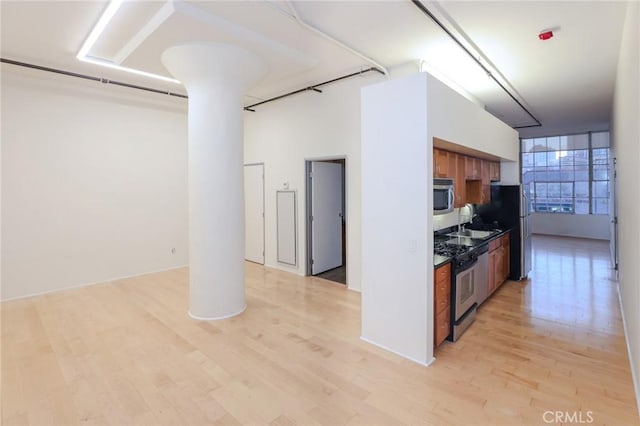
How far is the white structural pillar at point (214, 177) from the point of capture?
3855 mm

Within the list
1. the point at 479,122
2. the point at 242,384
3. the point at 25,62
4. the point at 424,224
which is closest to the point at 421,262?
the point at 424,224

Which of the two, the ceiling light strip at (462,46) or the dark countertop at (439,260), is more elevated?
the ceiling light strip at (462,46)

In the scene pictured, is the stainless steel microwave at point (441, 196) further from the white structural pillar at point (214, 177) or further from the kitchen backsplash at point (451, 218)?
the white structural pillar at point (214, 177)

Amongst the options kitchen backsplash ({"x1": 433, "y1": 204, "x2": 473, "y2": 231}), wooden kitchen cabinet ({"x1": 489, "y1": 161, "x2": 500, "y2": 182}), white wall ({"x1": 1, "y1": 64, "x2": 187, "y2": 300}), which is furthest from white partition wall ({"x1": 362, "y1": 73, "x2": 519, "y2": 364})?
white wall ({"x1": 1, "y1": 64, "x2": 187, "y2": 300})

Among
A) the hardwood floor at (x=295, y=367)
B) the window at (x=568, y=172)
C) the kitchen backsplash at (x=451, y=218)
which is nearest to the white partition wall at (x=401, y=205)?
the hardwood floor at (x=295, y=367)

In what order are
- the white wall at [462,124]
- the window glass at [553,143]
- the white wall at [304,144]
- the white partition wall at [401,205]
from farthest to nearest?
the window glass at [553,143] < the white wall at [304,144] < the white wall at [462,124] < the white partition wall at [401,205]

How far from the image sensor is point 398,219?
302 cm

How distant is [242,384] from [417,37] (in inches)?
152

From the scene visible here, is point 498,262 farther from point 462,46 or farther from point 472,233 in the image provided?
point 462,46

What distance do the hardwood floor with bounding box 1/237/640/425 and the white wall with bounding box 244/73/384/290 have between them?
1.42 meters

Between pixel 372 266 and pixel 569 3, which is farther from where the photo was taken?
pixel 372 266

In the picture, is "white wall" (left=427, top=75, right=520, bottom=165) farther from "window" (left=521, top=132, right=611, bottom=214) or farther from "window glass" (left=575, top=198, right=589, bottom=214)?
"window glass" (left=575, top=198, right=589, bottom=214)

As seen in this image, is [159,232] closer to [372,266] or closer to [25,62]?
[25,62]

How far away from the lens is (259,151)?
6.68m
